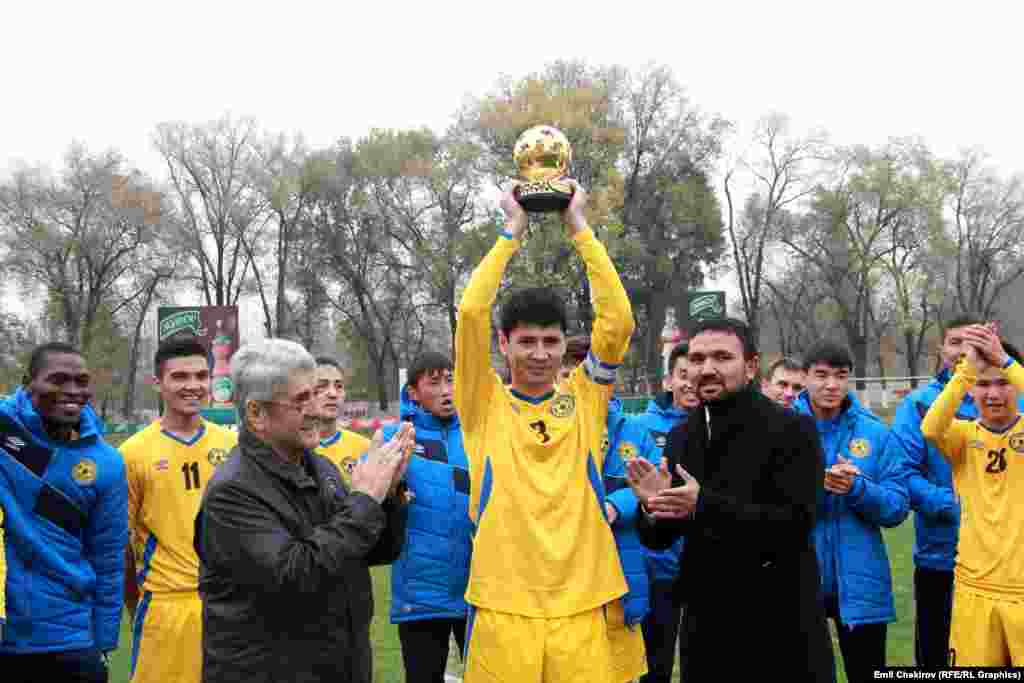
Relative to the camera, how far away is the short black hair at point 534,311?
11.9 feet

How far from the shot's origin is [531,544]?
3.35m

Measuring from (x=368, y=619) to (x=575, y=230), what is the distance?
1.75 m

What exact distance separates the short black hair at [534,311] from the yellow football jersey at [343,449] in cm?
209

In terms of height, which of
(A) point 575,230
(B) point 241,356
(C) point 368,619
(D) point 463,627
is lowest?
(D) point 463,627

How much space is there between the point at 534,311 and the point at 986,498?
271 centimetres

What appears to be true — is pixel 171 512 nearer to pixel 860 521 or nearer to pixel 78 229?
pixel 860 521

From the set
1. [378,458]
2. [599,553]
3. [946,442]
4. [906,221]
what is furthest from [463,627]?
[906,221]

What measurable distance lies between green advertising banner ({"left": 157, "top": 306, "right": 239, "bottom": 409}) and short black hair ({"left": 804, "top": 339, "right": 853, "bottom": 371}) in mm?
23386

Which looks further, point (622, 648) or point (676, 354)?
point (676, 354)

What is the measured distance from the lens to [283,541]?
2.54 metres

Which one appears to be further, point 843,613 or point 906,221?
point 906,221

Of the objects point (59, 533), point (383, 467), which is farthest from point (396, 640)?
point (383, 467)

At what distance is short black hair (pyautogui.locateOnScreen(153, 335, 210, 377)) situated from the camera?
485 cm

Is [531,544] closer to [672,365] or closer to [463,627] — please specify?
[463,627]
